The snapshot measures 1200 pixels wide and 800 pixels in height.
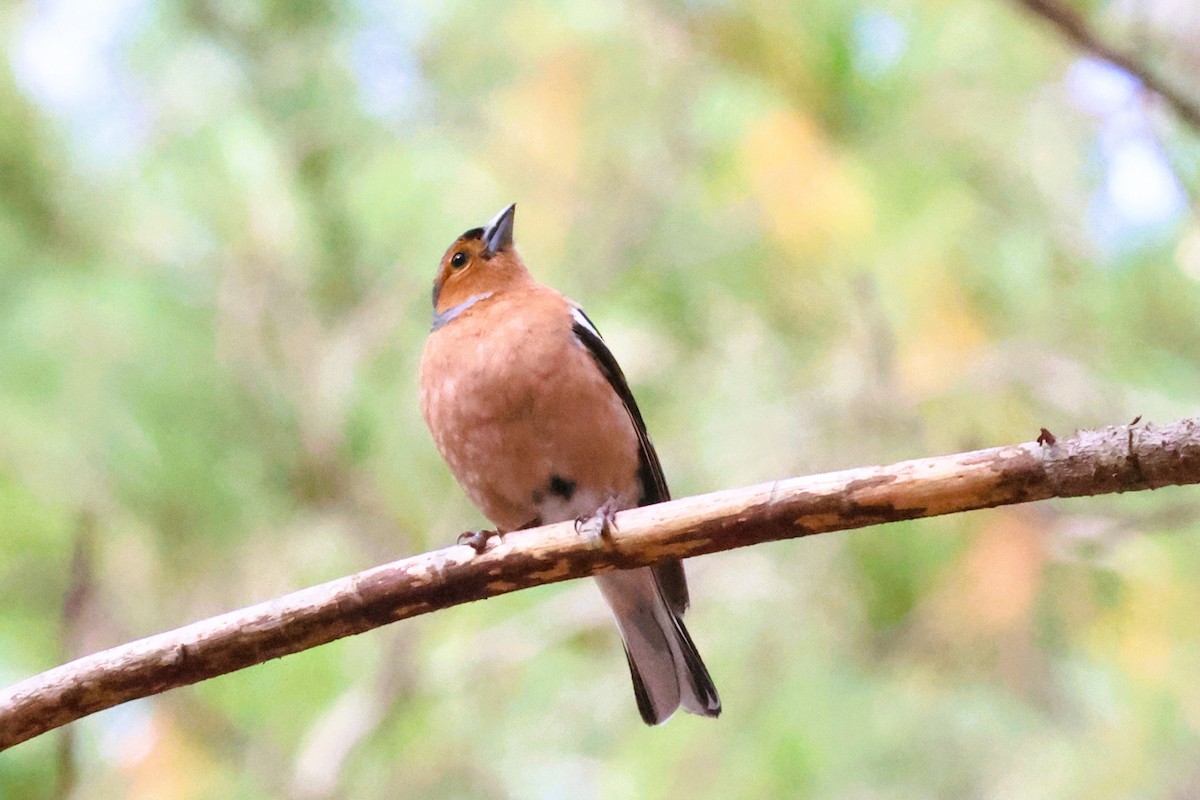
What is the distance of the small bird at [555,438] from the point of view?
12.4 ft

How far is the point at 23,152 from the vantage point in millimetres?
4988

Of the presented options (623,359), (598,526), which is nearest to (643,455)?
(598,526)

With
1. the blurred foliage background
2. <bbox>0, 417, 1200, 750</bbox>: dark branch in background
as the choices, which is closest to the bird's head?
the blurred foliage background

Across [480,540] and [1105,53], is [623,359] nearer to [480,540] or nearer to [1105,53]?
[1105,53]

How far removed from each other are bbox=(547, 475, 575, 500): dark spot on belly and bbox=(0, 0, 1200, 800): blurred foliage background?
4.46 feet

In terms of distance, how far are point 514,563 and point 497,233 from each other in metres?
1.96

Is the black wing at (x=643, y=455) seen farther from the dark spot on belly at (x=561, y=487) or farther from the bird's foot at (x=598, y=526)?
the bird's foot at (x=598, y=526)

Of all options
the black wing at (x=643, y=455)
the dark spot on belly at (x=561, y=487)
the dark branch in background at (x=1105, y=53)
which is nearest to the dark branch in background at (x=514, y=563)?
the dark spot on belly at (x=561, y=487)

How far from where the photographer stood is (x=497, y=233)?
462 centimetres

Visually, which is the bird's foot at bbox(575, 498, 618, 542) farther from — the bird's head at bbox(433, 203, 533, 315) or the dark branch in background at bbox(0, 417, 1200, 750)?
the bird's head at bbox(433, 203, 533, 315)

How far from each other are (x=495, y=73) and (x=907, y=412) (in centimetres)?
252

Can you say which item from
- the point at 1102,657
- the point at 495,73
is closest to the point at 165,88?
the point at 495,73

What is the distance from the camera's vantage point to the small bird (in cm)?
377

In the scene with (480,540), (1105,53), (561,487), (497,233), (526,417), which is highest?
(497,233)
